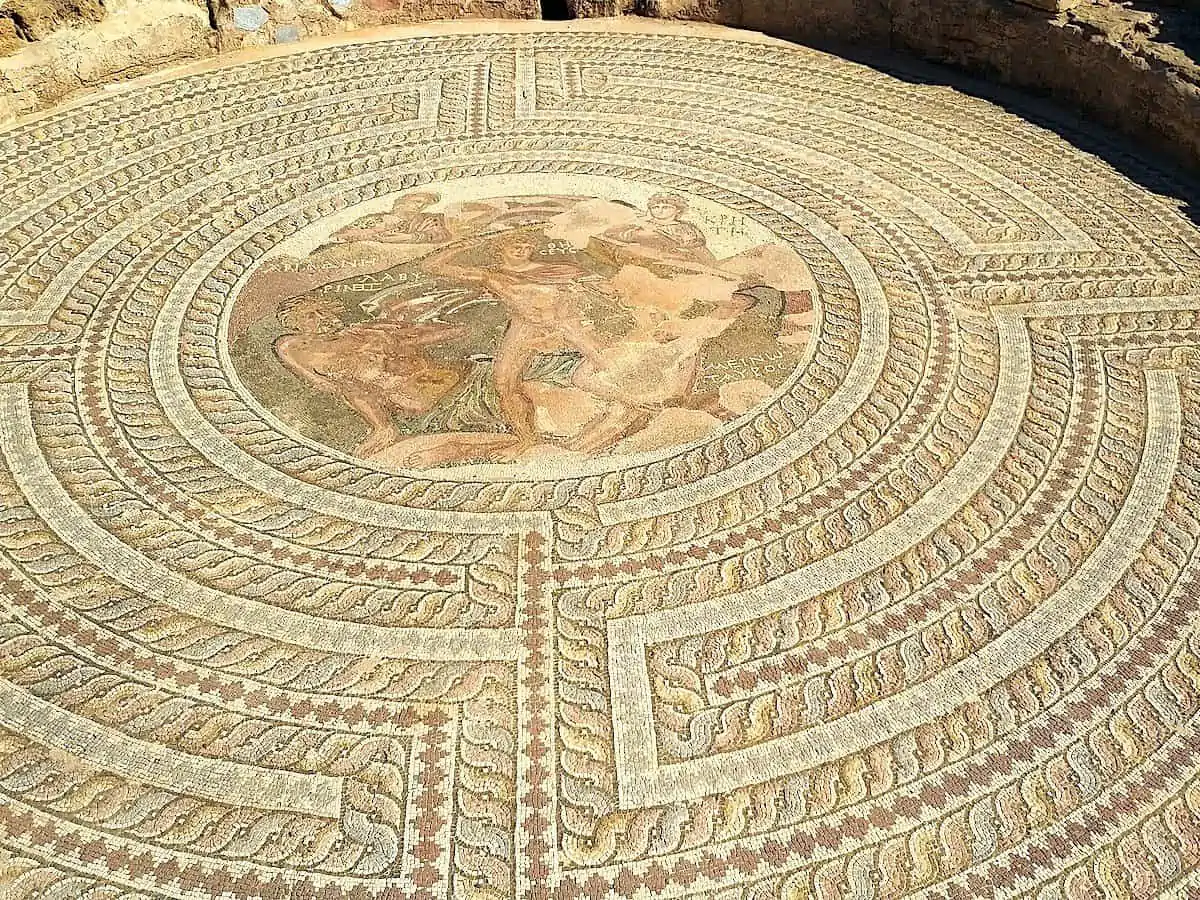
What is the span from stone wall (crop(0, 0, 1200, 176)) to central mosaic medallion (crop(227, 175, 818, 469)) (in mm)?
4051

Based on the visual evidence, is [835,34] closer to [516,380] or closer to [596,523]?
[516,380]

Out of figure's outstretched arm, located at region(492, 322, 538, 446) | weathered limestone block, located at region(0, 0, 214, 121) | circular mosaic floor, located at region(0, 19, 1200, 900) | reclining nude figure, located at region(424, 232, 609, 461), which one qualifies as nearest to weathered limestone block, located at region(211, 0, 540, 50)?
weathered limestone block, located at region(0, 0, 214, 121)

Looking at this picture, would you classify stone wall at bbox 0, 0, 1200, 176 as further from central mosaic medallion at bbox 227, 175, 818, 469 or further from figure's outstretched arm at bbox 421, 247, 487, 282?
figure's outstretched arm at bbox 421, 247, 487, 282

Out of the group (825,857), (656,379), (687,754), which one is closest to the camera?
(825,857)

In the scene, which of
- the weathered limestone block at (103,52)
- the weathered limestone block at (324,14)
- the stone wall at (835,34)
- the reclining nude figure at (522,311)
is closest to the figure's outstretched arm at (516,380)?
the reclining nude figure at (522,311)

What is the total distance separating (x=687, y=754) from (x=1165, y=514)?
2.95 meters

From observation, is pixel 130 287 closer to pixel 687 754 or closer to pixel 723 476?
pixel 723 476

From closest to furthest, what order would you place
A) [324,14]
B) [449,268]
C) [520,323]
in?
[520,323] < [449,268] < [324,14]

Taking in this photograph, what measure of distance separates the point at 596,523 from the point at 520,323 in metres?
1.91

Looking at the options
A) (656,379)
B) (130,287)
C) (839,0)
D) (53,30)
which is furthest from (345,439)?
(839,0)

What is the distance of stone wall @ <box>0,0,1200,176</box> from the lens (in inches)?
340

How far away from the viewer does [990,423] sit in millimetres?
5652

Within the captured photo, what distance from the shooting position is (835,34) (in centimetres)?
1090

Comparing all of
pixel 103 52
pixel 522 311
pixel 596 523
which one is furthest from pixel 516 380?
pixel 103 52
